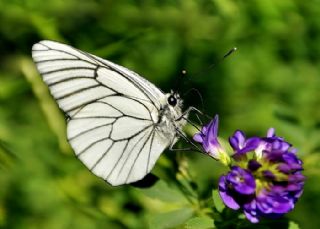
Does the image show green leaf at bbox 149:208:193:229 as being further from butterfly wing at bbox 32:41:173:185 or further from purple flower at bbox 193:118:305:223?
purple flower at bbox 193:118:305:223

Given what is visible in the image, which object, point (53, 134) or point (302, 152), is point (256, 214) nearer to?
point (302, 152)

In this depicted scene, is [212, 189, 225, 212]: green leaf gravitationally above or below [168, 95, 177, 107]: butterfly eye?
below

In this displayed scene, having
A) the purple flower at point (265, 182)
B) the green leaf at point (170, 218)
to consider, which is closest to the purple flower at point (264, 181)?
the purple flower at point (265, 182)

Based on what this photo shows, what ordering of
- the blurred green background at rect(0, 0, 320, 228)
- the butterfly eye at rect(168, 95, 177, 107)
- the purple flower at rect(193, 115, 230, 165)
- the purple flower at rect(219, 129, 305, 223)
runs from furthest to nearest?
the blurred green background at rect(0, 0, 320, 228)
the butterfly eye at rect(168, 95, 177, 107)
the purple flower at rect(193, 115, 230, 165)
the purple flower at rect(219, 129, 305, 223)

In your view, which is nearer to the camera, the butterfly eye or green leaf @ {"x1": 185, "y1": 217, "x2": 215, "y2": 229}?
green leaf @ {"x1": 185, "y1": 217, "x2": 215, "y2": 229}

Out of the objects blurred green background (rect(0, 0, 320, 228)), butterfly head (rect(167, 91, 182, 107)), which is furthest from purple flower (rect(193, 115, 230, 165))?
blurred green background (rect(0, 0, 320, 228))

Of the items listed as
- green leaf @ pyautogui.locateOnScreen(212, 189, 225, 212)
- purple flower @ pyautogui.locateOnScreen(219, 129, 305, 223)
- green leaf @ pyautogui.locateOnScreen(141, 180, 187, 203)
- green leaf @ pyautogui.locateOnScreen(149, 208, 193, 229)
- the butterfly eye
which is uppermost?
the butterfly eye

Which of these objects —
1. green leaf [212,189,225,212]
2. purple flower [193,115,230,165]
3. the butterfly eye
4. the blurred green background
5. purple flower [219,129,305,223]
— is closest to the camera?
purple flower [219,129,305,223]
